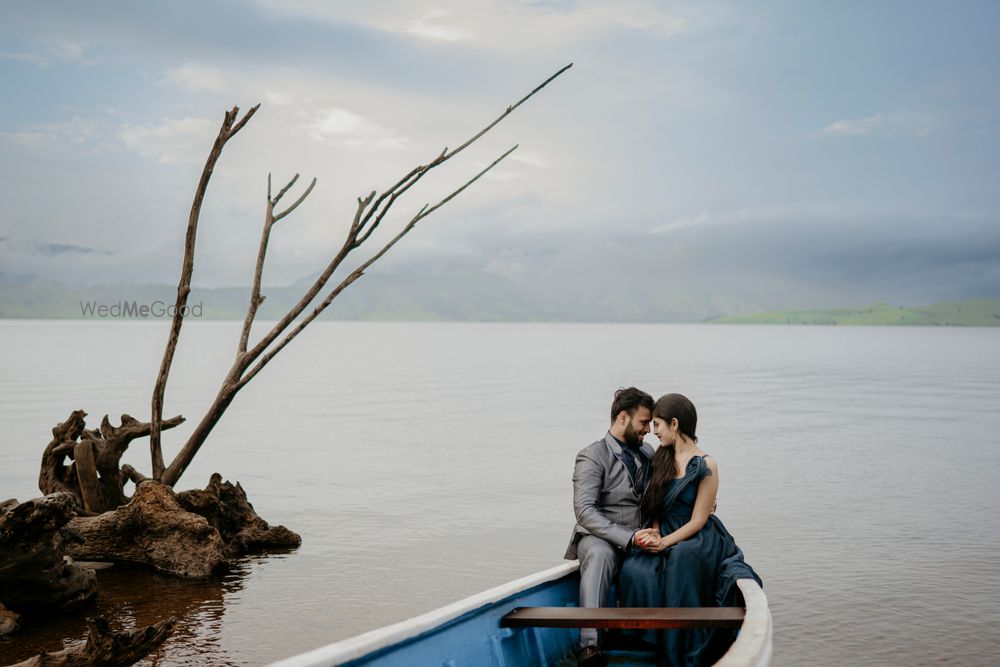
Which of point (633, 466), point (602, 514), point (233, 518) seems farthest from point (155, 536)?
point (633, 466)

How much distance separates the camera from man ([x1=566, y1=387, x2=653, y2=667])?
24.2 ft

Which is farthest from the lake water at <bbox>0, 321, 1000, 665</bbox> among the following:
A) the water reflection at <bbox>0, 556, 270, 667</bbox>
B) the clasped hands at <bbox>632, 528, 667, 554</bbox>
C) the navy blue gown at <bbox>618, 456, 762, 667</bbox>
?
the clasped hands at <bbox>632, 528, 667, 554</bbox>

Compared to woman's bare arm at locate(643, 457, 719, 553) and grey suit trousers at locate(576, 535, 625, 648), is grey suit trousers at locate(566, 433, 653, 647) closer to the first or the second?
grey suit trousers at locate(576, 535, 625, 648)

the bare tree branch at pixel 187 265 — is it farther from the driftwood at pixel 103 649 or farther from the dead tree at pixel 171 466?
the driftwood at pixel 103 649

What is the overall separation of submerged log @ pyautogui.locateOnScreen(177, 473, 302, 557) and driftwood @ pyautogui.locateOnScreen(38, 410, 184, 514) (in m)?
0.97

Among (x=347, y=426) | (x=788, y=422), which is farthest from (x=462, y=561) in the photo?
(x=788, y=422)

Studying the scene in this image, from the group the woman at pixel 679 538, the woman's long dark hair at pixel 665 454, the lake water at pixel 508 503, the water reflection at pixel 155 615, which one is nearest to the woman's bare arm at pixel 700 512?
the woman at pixel 679 538

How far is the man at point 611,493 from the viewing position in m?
7.38

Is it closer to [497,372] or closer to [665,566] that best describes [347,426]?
[665,566]

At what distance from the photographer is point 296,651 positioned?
9.77m

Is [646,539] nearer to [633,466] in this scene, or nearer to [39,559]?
[633,466]

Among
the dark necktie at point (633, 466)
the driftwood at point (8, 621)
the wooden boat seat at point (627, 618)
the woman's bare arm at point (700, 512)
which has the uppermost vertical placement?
the dark necktie at point (633, 466)

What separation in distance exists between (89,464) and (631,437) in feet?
27.6

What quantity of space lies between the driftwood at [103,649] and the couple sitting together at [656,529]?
3.17 meters
